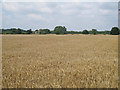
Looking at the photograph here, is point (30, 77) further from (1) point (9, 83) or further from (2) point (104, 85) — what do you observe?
(2) point (104, 85)

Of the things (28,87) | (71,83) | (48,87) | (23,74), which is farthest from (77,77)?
(23,74)

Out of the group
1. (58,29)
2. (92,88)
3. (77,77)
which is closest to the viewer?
(92,88)

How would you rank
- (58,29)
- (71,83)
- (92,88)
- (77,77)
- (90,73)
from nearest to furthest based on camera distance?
1. (92,88)
2. (71,83)
3. (77,77)
4. (90,73)
5. (58,29)

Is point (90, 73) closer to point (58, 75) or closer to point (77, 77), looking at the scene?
point (77, 77)

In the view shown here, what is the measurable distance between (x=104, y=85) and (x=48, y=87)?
178 centimetres

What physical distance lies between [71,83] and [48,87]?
782 millimetres

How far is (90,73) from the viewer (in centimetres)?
501

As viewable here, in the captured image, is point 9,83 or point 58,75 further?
point 58,75

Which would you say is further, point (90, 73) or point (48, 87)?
point (90, 73)

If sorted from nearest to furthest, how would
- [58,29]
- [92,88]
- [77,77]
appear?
[92,88] < [77,77] < [58,29]

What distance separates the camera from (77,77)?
4613 millimetres

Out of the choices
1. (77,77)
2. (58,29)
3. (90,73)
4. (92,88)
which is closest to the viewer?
(92,88)

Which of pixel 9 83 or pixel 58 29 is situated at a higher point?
pixel 58 29

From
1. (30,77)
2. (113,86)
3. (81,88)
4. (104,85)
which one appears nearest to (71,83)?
(81,88)
